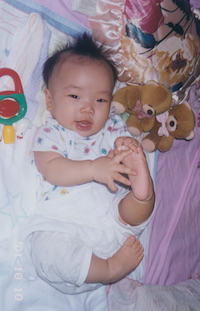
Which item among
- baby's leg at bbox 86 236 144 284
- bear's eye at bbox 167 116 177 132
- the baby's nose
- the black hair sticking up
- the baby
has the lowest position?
baby's leg at bbox 86 236 144 284

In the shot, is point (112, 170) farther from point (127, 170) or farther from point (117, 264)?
point (117, 264)

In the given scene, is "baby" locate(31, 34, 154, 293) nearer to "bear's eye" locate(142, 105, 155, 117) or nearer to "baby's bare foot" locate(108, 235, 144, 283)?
"baby's bare foot" locate(108, 235, 144, 283)

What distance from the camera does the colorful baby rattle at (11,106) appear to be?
115 cm

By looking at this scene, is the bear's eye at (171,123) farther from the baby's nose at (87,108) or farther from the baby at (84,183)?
the baby's nose at (87,108)


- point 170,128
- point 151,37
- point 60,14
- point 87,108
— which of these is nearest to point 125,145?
point 87,108

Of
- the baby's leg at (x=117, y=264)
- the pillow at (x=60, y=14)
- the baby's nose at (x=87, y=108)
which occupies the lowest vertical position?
the baby's leg at (x=117, y=264)

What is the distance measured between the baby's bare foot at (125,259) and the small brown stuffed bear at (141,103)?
1.63 ft

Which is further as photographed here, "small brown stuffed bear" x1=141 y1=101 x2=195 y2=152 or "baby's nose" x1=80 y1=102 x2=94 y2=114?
"small brown stuffed bear" x1=141 y1=101 x2=195 y2=152

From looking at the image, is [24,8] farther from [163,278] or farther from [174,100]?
[163,278]

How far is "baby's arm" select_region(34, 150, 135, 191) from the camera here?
3.23 ft

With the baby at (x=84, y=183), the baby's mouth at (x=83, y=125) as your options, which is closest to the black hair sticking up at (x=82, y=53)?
the baby at (x=84, y=183)

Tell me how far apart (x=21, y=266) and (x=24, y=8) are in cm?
106

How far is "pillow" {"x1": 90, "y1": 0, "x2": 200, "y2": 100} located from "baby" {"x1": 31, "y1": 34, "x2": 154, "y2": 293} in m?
0.10

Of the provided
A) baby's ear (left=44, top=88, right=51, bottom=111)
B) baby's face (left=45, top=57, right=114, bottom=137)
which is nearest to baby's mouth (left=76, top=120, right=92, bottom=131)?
baby's face (left=45, top=57, right=114, bottom=137)
